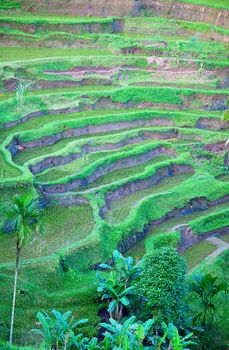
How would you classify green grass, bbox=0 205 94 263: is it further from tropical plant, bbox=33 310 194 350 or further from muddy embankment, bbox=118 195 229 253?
tropical plant, bbox=33 310 194 350

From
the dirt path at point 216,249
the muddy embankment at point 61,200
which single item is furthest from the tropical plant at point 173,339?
the muddy embankment at point 61,200

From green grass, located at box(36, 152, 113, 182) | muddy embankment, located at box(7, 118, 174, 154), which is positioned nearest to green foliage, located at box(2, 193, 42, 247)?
green grass, located at box(36, 152, 113, 182)

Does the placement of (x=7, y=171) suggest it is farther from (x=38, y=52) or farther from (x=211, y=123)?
(x=38, y=52)

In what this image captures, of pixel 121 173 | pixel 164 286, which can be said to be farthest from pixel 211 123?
pixel 164 286

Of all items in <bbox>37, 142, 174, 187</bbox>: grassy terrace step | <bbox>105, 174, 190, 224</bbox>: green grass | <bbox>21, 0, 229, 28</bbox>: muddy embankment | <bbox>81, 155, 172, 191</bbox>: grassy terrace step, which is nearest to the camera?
<bbox>105, 174, 190, 224</bbox>: green grass

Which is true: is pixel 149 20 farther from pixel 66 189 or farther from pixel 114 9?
pixel 66 189

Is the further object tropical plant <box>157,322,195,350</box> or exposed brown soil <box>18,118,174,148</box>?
exposed brown soil <box>18,118,174,148</box>

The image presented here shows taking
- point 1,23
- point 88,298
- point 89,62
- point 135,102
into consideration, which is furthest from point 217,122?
point 88,298
